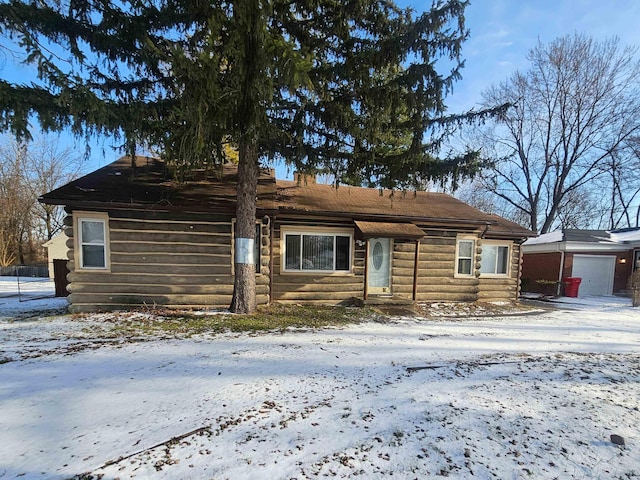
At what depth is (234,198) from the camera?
9.00m

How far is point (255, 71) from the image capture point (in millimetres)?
5629

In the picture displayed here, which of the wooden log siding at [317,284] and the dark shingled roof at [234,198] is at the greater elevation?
the dark shingled roof at [234,198]

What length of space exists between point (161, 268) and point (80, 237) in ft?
6.92

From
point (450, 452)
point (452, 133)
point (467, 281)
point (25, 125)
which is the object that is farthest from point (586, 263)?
point (25, 125)

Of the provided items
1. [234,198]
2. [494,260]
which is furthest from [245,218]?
[494,260]

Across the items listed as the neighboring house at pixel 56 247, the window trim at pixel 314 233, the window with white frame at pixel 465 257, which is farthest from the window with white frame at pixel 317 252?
the neighboring house at pixel 56 247

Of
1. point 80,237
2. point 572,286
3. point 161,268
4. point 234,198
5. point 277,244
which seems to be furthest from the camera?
point 572,286

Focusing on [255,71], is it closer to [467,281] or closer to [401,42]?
[401,42]

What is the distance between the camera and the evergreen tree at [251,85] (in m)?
5.58

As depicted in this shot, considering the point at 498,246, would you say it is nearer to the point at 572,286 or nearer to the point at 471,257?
the point at 471,257

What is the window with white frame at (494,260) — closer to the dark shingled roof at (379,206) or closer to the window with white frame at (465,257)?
the dark shingled roof at (379,206)

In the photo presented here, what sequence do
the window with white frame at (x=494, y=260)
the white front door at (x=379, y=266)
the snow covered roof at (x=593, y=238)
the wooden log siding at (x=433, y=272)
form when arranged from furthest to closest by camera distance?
the snow covered roof at (x=593, y=238)
the window with white frame at (x=494, y=260)
the wooden log siding at (x=433, y=272)
the white front door at (x=379, y=266)

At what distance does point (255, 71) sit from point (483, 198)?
113ft

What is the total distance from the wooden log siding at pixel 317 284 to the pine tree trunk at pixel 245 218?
1976mm
